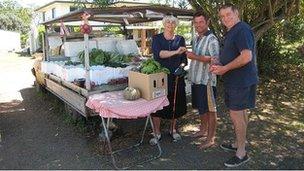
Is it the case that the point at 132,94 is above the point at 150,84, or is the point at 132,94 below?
below

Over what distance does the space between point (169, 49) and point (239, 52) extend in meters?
1.30

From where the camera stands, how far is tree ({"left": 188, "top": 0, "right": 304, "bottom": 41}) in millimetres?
9516

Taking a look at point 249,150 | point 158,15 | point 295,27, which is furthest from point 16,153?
point 295,27

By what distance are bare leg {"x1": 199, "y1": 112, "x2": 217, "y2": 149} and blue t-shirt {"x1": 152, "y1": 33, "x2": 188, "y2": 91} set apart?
788 mm

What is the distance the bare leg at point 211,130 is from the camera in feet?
19.7

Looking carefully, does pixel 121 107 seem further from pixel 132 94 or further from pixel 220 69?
pixel 220 69

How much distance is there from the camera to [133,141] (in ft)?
21.3

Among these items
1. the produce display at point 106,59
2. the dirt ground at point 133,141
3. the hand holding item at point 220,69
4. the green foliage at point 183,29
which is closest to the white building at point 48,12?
the green foliage at point 183,29

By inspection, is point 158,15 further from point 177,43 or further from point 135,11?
point 177,43

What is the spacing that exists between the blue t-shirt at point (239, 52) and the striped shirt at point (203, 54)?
1.79 ft

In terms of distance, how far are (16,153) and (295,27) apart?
1000 centimetres

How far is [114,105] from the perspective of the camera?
213 inches

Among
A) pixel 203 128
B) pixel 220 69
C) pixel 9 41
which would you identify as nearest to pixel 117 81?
pixel 203 128

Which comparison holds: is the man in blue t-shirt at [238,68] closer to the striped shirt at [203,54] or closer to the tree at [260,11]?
the striped shirt at [203,54]
